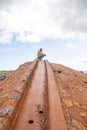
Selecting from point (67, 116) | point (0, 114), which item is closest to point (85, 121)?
point (67, 116)

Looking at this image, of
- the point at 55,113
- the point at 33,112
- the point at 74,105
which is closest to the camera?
the point at 55,113

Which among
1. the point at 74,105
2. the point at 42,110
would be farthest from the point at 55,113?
the point at 74,105

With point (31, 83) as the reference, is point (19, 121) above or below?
below

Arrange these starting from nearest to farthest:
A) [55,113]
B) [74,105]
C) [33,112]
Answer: [55,113] < [33,112] < [74,105]

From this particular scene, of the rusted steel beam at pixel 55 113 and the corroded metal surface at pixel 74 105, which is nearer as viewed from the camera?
the rusted steel beam at pixel 55 113

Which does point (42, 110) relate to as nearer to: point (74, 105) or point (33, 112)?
point (33, 112)

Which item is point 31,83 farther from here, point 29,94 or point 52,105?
point 52,105

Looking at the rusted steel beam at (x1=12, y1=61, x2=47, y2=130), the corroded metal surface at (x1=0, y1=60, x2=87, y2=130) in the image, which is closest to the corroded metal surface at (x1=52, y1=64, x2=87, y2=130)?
the corroded metal surface at (x1=0, y1=60, x2=87, y2=130)

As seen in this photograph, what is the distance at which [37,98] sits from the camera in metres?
1.65

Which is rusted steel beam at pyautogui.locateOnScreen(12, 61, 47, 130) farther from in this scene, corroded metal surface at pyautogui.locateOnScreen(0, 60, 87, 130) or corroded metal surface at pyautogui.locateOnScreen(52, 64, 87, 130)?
corroded metal surface at pyautogui.locateOnScreen(52, 64, 87, 130)

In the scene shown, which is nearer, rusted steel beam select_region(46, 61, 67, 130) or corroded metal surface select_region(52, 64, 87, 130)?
rusted steel beam select_region(46, 61, 67, 130)

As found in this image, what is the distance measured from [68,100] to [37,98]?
24cm

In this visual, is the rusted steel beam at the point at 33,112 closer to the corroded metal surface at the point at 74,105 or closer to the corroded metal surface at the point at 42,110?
the corroded metal surface at the point at 42,110

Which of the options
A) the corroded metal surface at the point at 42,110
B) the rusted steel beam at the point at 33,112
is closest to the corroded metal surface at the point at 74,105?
the corroded metal surface at the point at 42,110
